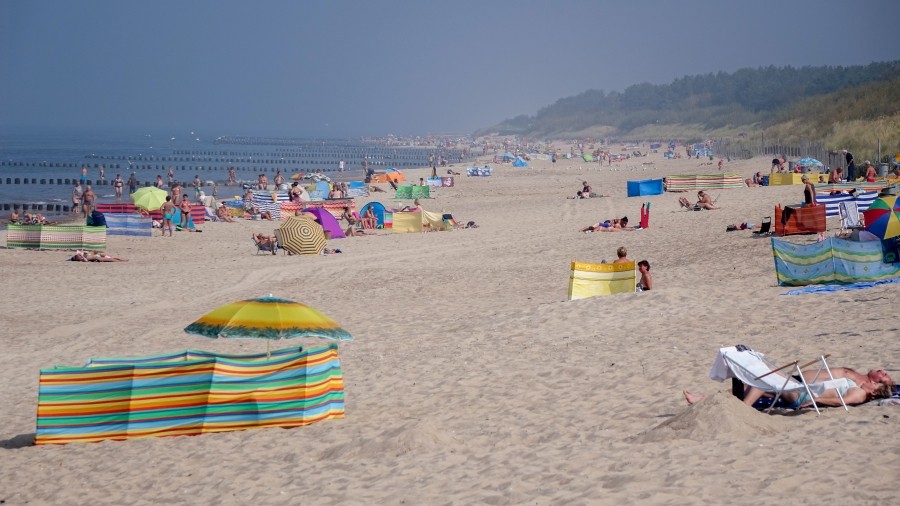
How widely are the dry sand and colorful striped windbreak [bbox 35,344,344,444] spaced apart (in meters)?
0.17

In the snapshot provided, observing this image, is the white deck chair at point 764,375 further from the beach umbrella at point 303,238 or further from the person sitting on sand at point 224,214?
the person sitting on sand at point 224,214

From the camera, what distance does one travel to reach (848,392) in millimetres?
8016

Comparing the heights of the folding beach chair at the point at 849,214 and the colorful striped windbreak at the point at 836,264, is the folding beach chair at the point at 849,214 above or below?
above

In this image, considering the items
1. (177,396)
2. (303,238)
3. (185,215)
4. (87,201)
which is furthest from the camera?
(87,201)

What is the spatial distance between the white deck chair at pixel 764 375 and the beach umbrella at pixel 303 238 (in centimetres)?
1512

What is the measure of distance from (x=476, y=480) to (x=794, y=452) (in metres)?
2.11

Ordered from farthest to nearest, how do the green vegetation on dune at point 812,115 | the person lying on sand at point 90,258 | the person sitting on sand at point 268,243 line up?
the green vegetation on dune at point 812,115, the person sitting on sand at point 268,243, the person lying on sand at point 90,258

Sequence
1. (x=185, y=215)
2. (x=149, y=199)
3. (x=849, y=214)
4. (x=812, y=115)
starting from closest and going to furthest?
(x=849, y=214)
(x=185, y=215)
(x=149, y=199)
(x=812, y=115)

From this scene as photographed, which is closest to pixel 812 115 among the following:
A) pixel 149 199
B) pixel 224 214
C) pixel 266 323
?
pixel 224 214

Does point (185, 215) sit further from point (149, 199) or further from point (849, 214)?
point (849, 214)

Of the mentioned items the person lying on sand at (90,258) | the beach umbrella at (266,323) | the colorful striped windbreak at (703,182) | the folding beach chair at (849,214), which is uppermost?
the colorful striped windbreak at (703,182)

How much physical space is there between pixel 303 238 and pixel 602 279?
375 inches

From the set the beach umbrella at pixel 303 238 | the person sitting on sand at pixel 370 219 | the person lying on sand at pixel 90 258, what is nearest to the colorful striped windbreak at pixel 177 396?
the beach umbrella at pixel 303 238

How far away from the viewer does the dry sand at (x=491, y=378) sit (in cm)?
687
